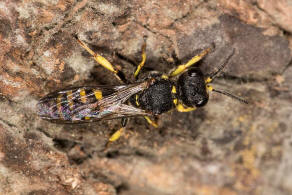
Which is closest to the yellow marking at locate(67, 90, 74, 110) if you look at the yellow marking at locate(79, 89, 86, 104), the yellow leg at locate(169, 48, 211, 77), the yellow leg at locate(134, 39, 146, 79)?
the yellow marking at locate(79, 89, 86, 104)

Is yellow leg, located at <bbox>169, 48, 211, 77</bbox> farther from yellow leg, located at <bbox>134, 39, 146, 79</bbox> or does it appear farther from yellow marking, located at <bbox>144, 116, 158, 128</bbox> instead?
yellow marking, located at <bbox>144, 116, 158, 128</bbox>

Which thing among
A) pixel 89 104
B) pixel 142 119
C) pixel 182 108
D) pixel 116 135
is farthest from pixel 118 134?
pixel 182 108

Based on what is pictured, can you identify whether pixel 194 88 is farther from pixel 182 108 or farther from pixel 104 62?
pixel 104 62

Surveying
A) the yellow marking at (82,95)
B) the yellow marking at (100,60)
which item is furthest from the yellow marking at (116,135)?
the yellow marking at (100,60)

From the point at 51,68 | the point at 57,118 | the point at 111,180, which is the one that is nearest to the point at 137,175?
the point at 111,180

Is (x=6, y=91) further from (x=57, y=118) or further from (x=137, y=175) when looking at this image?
(x=137, y=175)

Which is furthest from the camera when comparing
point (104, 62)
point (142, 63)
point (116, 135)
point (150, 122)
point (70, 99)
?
point (150, 122)

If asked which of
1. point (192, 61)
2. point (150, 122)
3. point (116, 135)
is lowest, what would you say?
point (116, 135)
